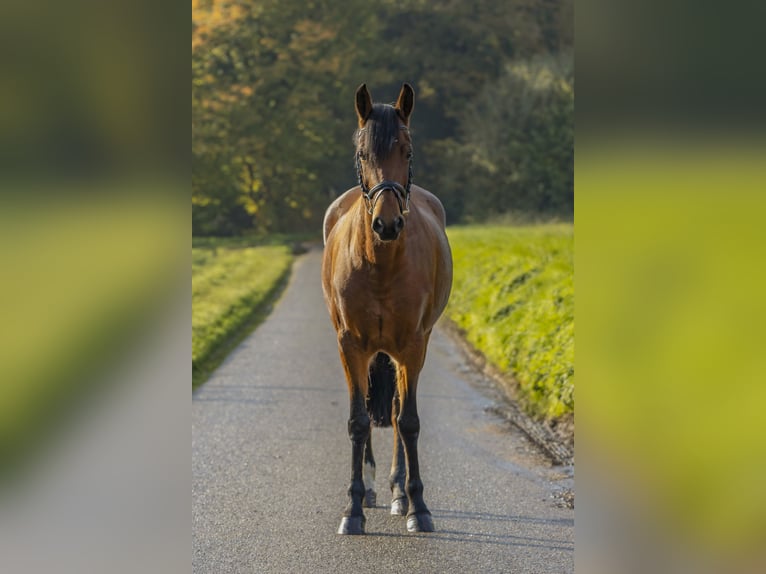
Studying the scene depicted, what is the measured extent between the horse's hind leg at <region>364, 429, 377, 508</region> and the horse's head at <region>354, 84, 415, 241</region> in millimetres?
1872

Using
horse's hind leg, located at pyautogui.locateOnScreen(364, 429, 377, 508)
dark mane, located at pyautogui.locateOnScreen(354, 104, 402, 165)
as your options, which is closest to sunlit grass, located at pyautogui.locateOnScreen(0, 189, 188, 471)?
dark mane, located at pyautogui.locateOnScreen(354, 104, 402, 165)

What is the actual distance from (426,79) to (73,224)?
43629 mm

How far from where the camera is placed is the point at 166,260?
1.69 metres

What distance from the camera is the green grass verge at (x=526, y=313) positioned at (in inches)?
336

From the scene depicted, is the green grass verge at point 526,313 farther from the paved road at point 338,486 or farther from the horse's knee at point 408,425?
the horse's knee at point 408,425

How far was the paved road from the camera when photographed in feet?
16.2

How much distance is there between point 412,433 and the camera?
5633mm

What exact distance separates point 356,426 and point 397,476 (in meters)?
0.53

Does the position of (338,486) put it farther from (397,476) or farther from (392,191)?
(392,191)

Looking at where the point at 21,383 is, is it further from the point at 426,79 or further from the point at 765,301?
the point at 426,79

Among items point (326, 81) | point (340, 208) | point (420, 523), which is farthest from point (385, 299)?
point (326, 81)

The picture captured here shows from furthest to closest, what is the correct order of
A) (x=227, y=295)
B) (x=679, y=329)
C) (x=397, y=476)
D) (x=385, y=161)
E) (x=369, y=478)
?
(x=227, y=295) < (x=369, y=478) < (x=397, y=476) < (x=385, y=161) < (x=679, y=329)

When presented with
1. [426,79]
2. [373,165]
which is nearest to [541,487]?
[373,165]

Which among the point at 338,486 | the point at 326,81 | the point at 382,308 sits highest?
the point at 326,81
